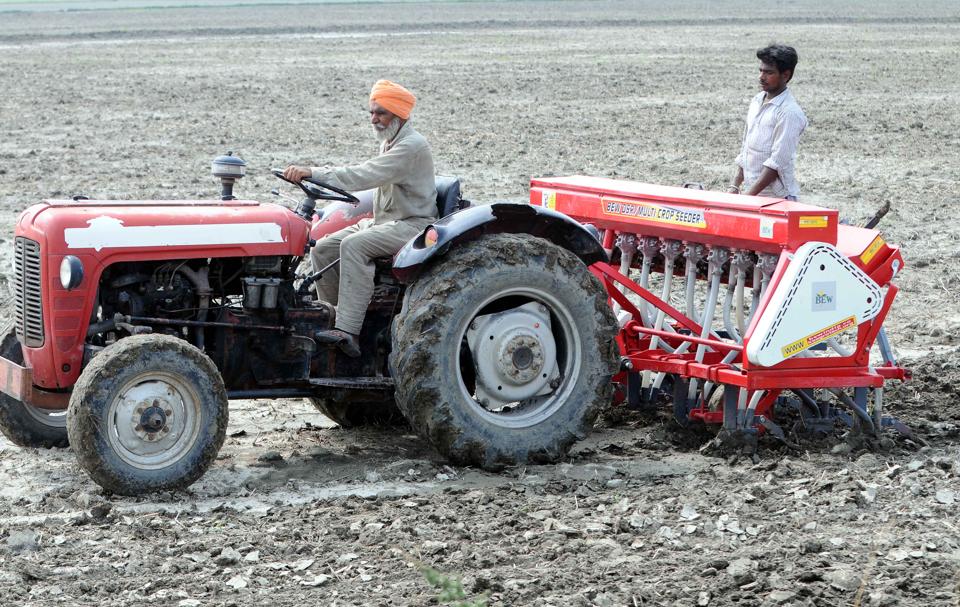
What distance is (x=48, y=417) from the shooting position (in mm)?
7348

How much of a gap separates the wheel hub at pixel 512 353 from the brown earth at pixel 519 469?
40cm

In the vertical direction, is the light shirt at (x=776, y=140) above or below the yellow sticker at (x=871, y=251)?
above

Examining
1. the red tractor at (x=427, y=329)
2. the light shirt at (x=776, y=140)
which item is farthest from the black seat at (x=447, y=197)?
the light shirt at (x=776, y=140)

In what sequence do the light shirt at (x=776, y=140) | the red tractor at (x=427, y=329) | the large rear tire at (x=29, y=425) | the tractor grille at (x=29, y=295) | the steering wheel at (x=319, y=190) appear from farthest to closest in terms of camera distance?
the light shirt at (x=776, y=140) → the large rear tire at (x=29, y=425) → the steering wheel at (x=319, y=190) → the tractor grille at (x=29, y=295) → the red tractor at (x=427, y=329)

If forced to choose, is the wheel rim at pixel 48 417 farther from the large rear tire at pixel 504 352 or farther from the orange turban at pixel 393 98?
the orange turban at pixel 393 98

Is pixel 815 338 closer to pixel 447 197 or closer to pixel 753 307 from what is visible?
pixel 753 307

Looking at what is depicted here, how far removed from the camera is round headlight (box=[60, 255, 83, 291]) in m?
6.50

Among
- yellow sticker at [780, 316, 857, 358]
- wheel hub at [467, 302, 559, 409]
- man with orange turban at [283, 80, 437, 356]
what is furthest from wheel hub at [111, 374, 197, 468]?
yellow sticker at [780, 316, 857, 358]

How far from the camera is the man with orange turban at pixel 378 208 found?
280 inches

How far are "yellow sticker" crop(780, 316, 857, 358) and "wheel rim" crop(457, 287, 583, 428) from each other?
98 centimetres

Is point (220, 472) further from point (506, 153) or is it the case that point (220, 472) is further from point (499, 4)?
point (499, 4)

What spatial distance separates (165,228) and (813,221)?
3.00 meters

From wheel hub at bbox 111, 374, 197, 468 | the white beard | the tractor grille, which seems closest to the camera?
wheel hub at bbox 111, 374, 197, 468

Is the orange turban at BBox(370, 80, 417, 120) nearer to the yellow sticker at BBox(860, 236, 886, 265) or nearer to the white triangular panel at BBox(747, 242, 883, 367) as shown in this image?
the white triangular panel at BBox(747, 242, 883, 367)
